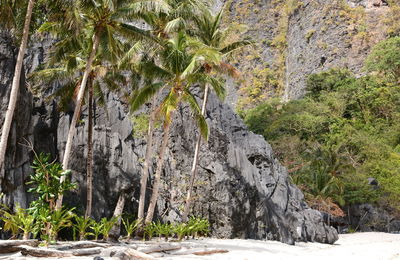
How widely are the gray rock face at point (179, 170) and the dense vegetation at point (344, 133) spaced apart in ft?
39.1

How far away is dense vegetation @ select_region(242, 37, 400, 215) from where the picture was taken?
35.7 m

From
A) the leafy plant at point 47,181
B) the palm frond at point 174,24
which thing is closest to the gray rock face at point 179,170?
the leafy plant at point 47,181

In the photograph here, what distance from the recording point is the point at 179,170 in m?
20.3

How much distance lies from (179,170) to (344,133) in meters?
29.3

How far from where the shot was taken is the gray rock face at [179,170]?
1506 centimetres

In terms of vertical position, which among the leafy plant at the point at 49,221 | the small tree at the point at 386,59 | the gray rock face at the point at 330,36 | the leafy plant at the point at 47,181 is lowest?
the leafy plant at the point at 49,221

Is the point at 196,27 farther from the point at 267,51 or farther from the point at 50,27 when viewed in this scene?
the point at 267,51

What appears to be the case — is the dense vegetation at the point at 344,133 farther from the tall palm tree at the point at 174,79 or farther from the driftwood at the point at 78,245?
the driftwood at the point at 78,245

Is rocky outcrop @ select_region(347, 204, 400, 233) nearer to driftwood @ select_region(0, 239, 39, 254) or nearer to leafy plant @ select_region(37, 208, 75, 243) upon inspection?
leafy plant @ select_region(37, 208, 75, 243)

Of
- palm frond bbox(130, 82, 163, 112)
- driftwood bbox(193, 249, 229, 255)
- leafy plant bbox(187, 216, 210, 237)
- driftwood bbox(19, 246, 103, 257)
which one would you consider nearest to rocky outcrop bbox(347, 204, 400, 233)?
leafy plant bbox(187, 216, 210, 237)

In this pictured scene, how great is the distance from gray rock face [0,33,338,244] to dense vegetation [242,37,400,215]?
1192cm

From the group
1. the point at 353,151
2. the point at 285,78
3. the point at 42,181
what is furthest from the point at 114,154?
the point at 285,78

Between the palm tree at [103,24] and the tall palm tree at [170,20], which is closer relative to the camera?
the palm tree at [103,24]

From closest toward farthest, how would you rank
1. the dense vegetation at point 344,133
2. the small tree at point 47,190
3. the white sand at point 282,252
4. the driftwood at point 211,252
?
the small tree at point 47,190 < the driftwood at point 211,252 < the white sand at point 282,252 < the dense vegetation at point 344,133
